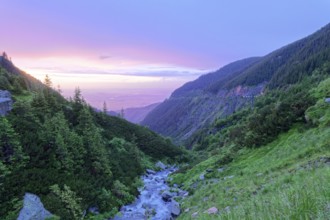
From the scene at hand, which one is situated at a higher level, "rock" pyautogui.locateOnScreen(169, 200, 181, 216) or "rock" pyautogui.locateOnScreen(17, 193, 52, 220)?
"rock" pyautogui.locateOnScreen(17, 193, 52, 220)

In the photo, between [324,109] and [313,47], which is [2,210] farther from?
[313,47]

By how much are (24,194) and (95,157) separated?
31.8ft

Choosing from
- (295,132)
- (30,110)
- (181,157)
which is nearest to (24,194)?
(30,110)

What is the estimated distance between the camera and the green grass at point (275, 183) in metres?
3.96

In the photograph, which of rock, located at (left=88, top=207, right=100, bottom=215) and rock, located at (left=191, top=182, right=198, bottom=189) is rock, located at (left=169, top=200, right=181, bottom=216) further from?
rock, located at (left=88, top=207, right=100, bottom=215)

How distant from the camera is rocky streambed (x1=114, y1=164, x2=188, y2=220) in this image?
2067cm

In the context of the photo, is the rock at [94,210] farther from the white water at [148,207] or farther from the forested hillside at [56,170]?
the white water at [148,207]

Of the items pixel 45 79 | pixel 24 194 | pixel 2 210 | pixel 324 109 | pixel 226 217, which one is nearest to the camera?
pixel 226 217

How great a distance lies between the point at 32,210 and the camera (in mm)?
16344

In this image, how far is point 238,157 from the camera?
29.3 metres

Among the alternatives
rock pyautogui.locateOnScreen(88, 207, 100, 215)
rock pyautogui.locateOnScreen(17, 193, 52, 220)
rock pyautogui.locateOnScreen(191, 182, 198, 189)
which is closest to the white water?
rock pyautogui.locateOnScreen(88, 207, 100, 215)

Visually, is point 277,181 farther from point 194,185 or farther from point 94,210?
point 194,185

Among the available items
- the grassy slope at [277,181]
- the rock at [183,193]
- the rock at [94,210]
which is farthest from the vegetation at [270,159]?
the rock at [94,210]

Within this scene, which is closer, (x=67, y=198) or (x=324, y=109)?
(x=67, y=198)
